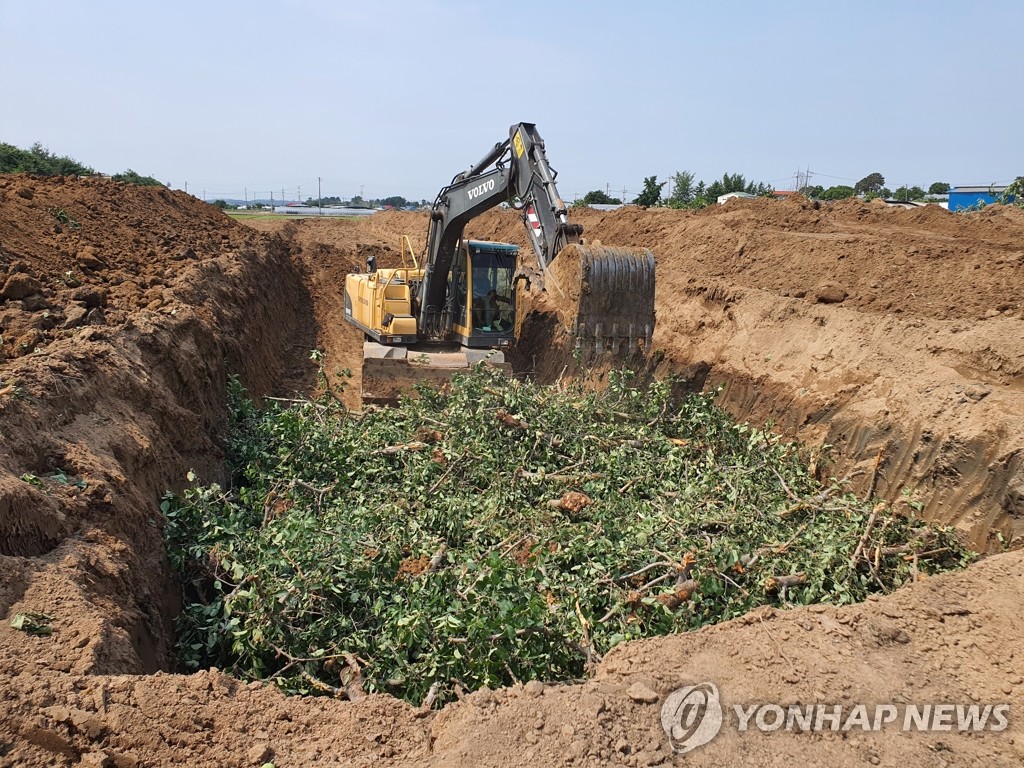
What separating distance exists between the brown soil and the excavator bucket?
165cm

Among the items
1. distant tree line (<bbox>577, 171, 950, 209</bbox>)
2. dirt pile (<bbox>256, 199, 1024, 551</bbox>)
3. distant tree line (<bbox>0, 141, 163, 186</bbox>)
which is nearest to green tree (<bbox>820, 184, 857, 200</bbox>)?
distant tree line (<bbox>577, 171, 950, 209</bbox>)

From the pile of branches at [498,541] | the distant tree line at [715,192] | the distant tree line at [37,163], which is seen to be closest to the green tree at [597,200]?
the distant tree line at [715,192]

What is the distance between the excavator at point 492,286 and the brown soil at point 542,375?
4.97 feet

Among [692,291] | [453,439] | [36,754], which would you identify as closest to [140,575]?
[36,754]

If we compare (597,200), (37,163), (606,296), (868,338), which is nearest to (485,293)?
(606,296)

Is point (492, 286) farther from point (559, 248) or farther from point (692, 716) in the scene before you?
point (692, 716)

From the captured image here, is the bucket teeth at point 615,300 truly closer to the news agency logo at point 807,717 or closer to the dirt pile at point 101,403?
the dirt pile at point 101,403

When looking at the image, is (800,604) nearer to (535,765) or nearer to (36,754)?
(535,765)

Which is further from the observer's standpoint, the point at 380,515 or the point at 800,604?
the point at 380,515

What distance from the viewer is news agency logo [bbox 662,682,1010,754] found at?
133 inches

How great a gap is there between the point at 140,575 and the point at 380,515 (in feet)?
6.62

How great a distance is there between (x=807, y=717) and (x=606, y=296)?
708 cm

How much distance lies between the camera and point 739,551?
5.67m

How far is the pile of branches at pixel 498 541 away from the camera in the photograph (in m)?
4.56
